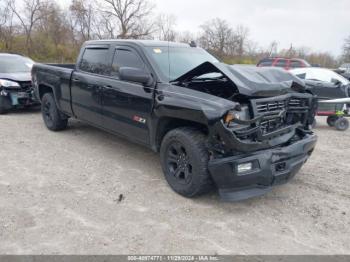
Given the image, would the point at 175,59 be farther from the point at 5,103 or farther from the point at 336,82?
the point at 336,82

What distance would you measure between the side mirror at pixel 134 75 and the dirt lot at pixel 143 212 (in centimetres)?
136

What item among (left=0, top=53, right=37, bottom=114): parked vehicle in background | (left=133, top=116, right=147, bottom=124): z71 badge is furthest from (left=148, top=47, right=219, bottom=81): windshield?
(left=0, top=53, right=37, bottom=114): parked vehicle in background

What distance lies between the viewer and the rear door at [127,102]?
13.7 ft

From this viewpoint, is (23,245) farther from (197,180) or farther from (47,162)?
(47,162)

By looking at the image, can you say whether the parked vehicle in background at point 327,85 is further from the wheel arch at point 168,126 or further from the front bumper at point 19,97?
the front bumper at point 19,97

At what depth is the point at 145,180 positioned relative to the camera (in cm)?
431

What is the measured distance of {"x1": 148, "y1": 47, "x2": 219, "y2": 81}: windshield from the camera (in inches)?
167

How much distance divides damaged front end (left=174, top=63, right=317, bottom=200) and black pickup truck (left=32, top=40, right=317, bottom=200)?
0.4 inches

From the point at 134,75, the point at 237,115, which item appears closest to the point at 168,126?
the point at 134,75

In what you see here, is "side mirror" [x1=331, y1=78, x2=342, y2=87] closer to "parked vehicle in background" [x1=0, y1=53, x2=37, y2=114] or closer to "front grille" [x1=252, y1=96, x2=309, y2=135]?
"front grille" [x1=252, y1=96, x2=309, y2=135]

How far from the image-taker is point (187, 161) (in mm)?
3662

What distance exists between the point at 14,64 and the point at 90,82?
5.04 meters

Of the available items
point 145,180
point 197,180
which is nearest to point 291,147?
point 197,180

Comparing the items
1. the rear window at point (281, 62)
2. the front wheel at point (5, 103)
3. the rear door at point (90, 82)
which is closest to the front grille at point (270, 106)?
the rear door at point (90, 82)
